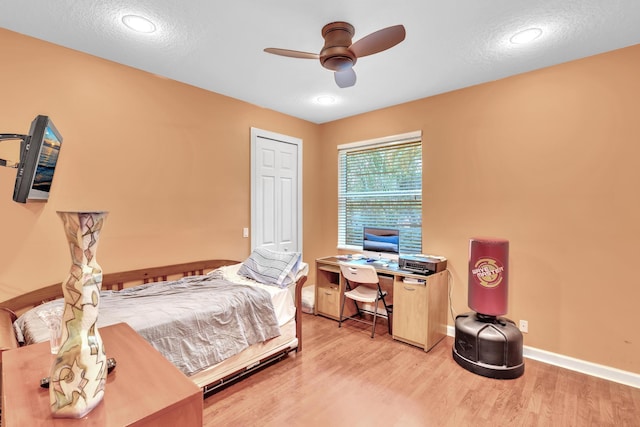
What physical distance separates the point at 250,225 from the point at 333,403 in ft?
7.23

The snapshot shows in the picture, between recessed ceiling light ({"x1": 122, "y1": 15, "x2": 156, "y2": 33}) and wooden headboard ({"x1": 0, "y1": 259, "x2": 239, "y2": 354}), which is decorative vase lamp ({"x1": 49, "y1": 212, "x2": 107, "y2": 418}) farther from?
recessed ceiling light ({"x1": 122, "y1": 15, "x2": 156, "y2": 33})

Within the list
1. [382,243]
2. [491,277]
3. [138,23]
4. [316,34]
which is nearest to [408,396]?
[491,277]

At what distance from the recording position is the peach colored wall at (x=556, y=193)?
2.47 meters

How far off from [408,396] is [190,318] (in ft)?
5.60


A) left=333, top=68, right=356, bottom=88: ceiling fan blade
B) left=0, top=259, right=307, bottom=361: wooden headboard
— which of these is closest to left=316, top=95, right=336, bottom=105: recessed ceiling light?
left=333, top=68, right=356, bottom=88: ceiling fan blade

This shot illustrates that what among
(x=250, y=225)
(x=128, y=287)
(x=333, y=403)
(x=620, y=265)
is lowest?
(x=333, y=403)

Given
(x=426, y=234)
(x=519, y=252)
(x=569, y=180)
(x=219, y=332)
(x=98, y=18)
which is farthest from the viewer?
(x=426, y=234)

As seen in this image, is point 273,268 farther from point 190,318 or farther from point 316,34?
point 316,34

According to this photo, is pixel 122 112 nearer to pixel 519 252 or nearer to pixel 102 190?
pixel 102 190

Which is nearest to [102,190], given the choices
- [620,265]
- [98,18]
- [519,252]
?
[98,18]

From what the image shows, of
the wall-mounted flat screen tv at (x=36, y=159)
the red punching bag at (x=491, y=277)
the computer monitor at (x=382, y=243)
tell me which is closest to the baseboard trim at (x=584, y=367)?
the red punching bag at (x=491, y=277)

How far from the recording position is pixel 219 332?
225 cm

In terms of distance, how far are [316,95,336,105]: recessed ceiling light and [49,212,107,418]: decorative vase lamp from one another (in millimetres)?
3020

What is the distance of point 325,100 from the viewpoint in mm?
3643
